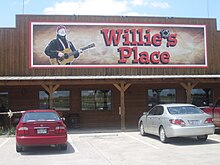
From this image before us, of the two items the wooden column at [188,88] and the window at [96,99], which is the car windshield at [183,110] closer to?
the wooden column at [188,88]

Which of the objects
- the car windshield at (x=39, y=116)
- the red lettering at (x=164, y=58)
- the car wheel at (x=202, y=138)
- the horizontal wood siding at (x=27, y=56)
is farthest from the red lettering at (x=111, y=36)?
the car windshield at (x=39, y=116)

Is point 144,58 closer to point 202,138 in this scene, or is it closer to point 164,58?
point 164,58

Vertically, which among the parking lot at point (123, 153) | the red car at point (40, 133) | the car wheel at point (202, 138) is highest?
the red car at point (40, 133)

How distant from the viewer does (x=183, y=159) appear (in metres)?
9.84

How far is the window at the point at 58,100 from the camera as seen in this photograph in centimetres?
2180

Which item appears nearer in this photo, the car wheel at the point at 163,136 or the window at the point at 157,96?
the car wheel at the point at 163,136

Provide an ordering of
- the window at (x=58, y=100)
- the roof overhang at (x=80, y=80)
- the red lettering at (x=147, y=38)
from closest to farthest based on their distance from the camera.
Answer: the roof overhang at (x=80, y=80)
the window at (x=58, y=100)
the red lettering at (x=147, y=38)

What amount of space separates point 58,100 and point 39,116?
392 inches

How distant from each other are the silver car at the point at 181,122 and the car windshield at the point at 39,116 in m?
4.10

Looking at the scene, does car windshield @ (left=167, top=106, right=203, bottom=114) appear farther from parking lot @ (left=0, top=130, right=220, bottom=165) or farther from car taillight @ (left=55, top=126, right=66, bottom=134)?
car taillight @ (left=55, top=126, right=66, bottom=134)

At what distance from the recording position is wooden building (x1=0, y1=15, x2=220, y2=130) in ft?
70.2

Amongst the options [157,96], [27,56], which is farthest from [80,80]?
[157,96]

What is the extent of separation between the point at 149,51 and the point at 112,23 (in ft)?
9.81

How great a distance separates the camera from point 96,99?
22250mm
